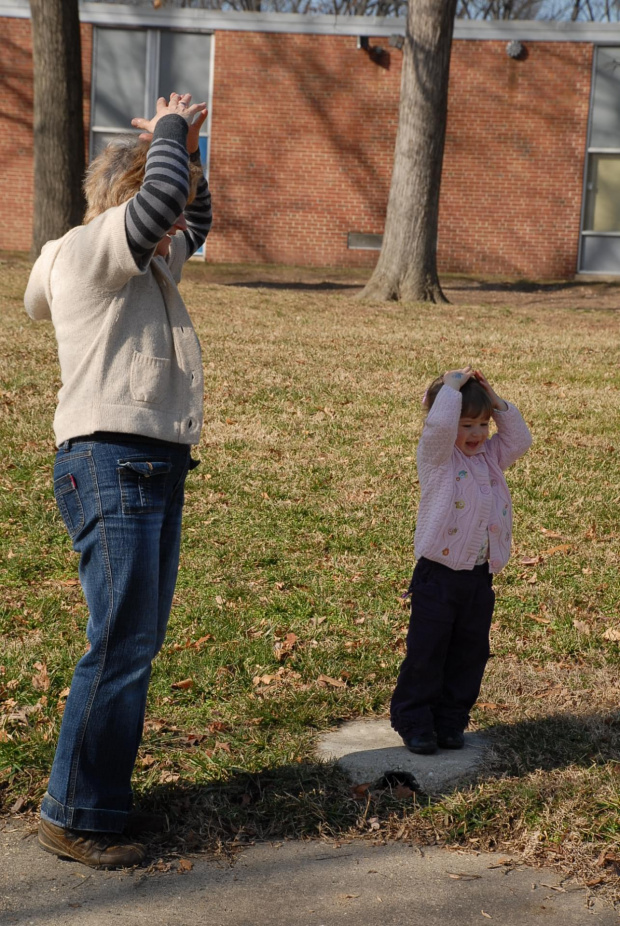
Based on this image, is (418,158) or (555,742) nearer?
(555,742)

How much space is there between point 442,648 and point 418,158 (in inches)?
476

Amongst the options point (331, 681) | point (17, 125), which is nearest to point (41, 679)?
point (331, 681)

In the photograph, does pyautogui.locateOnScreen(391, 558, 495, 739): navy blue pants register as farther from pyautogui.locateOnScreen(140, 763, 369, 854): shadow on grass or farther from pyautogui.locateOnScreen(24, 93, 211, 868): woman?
pyautogui.locateOnScreen(24, 93, 211, 868): woman

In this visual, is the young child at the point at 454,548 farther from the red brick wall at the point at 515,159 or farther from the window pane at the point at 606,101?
the window pane at the point at 606,101

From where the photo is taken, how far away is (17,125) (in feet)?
73.8

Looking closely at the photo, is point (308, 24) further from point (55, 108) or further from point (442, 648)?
point (442, 648)

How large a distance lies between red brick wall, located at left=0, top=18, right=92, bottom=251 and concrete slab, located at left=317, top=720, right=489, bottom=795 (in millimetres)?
20339

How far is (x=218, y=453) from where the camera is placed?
7.99 m

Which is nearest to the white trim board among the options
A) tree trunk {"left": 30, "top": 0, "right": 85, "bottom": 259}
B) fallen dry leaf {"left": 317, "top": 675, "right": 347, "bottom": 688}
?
tree trunk {"left": 30, "top": 0, "right": 85, "bottom": 259}

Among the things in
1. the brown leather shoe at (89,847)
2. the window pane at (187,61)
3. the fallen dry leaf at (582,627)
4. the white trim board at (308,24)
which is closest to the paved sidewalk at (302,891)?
the brown leather shoe at (89,847)

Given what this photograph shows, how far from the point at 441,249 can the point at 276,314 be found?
29.5 feet

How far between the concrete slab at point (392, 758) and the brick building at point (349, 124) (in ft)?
60.9

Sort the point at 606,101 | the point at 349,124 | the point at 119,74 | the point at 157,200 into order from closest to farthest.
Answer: the point at 157,200, the point at 606,101, the point at 349,124, the point at 119,74

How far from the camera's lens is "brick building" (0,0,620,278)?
21281 mm
